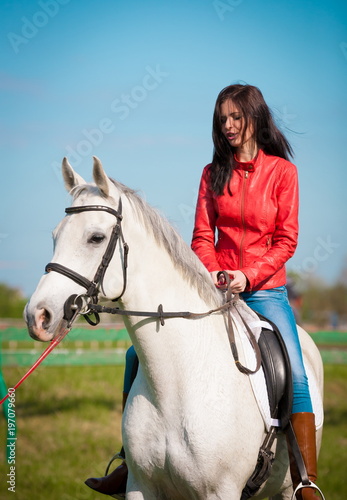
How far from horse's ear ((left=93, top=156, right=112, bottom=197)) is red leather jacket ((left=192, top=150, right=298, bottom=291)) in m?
1.03

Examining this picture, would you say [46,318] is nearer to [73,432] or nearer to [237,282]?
[237,282]

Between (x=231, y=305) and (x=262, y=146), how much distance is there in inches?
49.0

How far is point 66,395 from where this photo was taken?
12.9 meters

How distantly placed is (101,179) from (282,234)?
1.36 m

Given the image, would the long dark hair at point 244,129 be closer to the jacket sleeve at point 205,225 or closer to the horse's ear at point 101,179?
the jacket sleeve at point 205,225

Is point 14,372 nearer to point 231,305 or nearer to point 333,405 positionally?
point 333,405

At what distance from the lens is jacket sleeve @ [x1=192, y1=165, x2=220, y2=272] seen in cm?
407

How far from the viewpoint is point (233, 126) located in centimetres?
401

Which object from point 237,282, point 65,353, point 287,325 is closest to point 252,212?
point 237,282

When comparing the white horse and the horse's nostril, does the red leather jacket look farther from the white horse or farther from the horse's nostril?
the horse's nostril

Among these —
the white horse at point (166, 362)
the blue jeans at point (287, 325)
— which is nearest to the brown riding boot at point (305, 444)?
the blue jeans at point (287, 325)

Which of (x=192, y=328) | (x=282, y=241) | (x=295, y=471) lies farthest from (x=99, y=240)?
(x=295, y=471)

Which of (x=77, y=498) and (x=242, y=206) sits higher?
(x=242, y=206)

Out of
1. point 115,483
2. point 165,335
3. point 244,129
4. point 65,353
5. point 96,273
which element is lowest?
point 65,353
